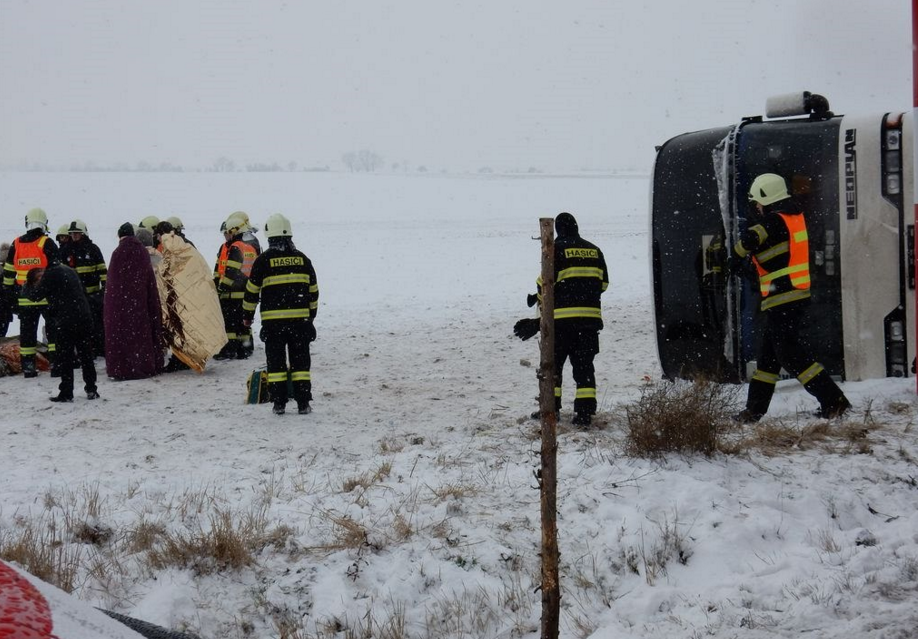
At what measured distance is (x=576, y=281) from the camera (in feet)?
24.7

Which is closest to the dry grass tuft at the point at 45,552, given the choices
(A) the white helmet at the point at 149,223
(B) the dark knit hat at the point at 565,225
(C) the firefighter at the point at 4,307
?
(B) the dark knit hat at the point at 565,225

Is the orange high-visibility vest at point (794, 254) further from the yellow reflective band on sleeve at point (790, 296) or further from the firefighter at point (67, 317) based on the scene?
the firefighter at point (67, 317)

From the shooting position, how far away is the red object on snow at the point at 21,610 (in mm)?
1727

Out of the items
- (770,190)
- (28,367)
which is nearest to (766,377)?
(770,190)

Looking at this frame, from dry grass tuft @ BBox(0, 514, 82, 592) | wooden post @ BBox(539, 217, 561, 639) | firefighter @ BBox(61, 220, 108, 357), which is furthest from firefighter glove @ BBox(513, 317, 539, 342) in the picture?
firefighter @ BBox(61, 220, 108, 357)

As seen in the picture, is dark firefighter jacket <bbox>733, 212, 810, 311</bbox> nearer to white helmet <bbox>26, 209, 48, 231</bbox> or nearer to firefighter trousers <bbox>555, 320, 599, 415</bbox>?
firefighter trousers <bbox>555, 320, 599, 415</bbox>

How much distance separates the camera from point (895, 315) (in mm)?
7836

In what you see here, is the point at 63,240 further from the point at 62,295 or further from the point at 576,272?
the point at 576,272

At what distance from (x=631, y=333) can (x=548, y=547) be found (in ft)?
30.9

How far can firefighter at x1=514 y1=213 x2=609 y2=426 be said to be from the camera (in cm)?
751

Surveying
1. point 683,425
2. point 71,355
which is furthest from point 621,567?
point 71,355

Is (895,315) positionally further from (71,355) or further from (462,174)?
(462,174)

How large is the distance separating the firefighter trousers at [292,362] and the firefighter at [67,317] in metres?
2.28

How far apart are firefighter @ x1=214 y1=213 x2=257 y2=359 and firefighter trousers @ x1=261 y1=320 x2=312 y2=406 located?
355cm
